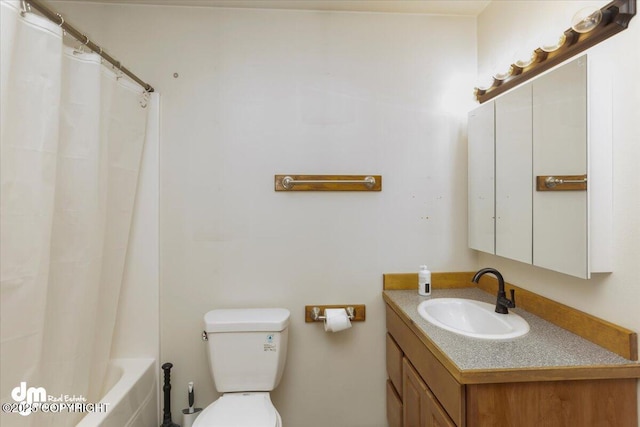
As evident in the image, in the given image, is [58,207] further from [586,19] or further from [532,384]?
[586,19]

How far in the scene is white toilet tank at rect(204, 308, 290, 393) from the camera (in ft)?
5.21

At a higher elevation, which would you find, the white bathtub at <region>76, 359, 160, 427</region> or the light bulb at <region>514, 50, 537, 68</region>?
the light bulb at <region>514, 50, 537, 68</region>

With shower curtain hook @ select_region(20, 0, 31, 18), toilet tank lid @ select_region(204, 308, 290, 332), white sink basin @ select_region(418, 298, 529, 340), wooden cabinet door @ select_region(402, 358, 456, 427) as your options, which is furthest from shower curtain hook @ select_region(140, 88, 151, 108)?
wooden cabinet door @ select_region(402, 358, 456, 427)

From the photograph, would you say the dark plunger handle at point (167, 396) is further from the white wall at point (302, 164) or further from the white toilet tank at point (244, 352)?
the white toilet tank at point (244, 352)

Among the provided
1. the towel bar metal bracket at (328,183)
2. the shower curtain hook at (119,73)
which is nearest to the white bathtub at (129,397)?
the towel bar metal bracket at (328,183)

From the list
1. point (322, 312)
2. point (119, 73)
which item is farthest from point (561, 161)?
point (119, 73)

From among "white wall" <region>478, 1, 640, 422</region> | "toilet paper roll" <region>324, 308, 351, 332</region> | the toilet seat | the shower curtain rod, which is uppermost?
the shower curtain rod

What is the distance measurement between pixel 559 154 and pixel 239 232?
4.89ft

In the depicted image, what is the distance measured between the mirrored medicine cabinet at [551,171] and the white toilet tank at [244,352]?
3.93 feet

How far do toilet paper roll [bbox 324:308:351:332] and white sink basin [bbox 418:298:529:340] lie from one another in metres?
0.41

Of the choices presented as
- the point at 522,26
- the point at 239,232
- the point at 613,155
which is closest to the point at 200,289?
the point at 239,232

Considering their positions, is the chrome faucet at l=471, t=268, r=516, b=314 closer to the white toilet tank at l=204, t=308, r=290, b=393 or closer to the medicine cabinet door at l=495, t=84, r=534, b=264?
the medicine cabinet door at l=495, t=84, r=534, b=264

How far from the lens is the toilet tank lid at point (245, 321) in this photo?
5.20 feet

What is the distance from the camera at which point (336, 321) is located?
170cm
